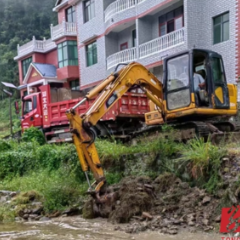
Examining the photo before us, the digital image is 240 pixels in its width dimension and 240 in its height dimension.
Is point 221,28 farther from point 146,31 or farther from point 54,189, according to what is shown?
point 54,189

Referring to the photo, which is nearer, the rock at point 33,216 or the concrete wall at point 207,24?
the rock at point 33,216

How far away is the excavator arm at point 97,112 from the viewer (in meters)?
7.18

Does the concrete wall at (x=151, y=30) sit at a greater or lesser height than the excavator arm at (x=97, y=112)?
greater

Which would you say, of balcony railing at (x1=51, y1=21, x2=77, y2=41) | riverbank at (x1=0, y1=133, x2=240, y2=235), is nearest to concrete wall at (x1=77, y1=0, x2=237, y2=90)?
Answer: balcony railing at (x1=51, y1=21, x2=77, y2=41)

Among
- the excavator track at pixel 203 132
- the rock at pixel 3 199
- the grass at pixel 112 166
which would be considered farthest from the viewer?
the rock at pixel 3 199

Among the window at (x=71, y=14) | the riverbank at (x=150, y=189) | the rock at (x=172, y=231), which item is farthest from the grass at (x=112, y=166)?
the window at (x=71, y=14)

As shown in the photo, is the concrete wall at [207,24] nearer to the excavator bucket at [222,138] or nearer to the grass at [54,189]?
the excavator bucket at [222,138]

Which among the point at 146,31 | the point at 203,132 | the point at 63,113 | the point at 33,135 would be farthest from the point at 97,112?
the point at 146,31

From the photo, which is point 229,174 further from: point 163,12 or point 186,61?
point 163,12

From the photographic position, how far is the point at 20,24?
52031 mm

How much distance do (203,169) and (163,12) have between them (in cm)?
1321

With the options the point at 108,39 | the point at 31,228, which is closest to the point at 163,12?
the point at 108,39

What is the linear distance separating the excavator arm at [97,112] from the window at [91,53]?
13982 mm

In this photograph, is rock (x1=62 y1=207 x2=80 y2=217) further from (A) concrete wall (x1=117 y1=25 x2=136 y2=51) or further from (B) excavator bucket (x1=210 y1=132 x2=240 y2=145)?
(A) concrete wall (x1=117 y1=25 x2=136 y2=51)
